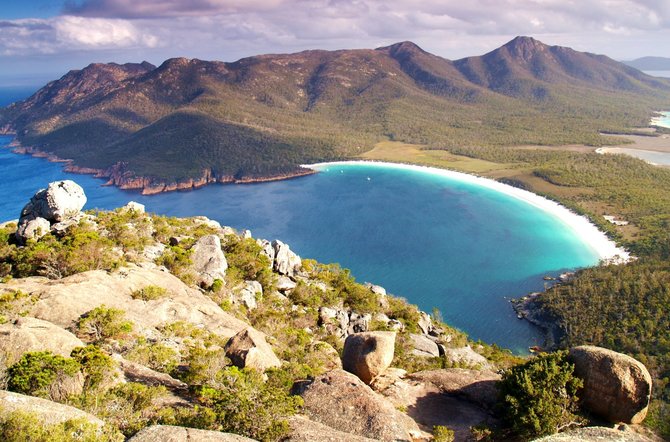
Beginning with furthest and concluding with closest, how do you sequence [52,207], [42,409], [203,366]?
[52,207] → [203,366] → [42,409]

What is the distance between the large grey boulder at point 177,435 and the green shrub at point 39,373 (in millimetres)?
4243

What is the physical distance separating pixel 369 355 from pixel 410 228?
9153 cm

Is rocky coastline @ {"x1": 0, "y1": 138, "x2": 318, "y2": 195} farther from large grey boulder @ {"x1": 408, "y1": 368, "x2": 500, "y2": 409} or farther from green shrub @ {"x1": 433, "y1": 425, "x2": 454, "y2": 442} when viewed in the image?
green shrub @ {"x1": 433, "y1": 425, "x2": 454, "y2": 442}

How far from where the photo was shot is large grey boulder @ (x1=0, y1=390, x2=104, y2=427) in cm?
1004

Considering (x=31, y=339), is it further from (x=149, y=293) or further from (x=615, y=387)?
(x=615, y=387)

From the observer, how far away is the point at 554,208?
121 meters

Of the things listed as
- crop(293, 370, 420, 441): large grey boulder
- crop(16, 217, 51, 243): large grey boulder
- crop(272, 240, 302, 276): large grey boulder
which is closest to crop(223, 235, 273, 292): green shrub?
crop(272, 240, 302, 276): large grey boulder

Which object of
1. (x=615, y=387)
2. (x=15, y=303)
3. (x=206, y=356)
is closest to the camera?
(x=615, y=387)

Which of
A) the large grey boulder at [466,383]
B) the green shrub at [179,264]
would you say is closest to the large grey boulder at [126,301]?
the green shrub at [179,264]

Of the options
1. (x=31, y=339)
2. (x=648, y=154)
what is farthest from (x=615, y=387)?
(x=648, y=154)

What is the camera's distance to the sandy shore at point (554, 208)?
298ft

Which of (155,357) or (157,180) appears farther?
(157,180)

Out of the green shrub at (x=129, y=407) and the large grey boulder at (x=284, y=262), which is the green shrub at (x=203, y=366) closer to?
the green shrub at (x=129, y=407)

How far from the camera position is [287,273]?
135 ft
